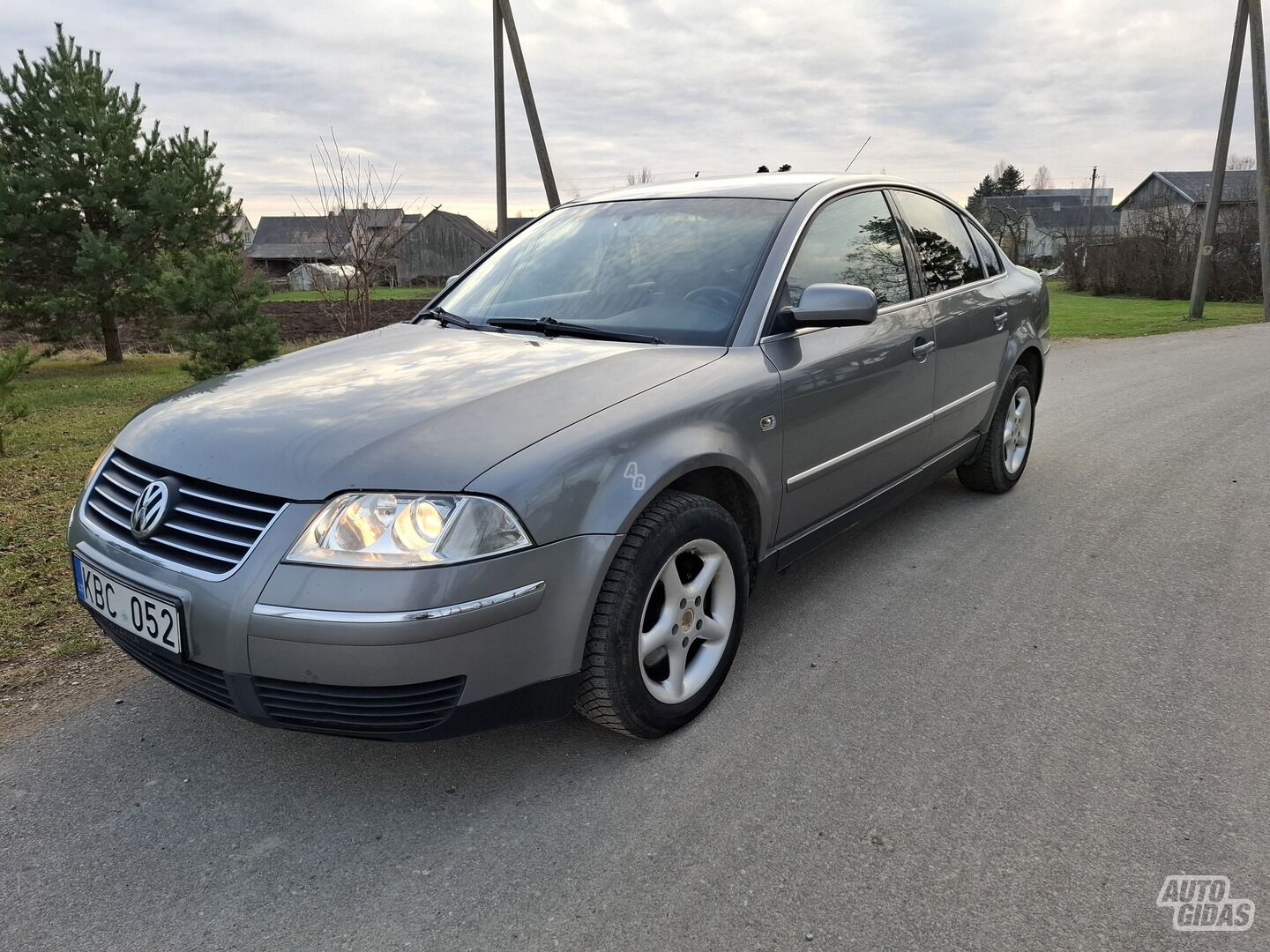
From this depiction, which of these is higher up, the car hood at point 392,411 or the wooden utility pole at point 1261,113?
the wooden utility pole at point 1261,113

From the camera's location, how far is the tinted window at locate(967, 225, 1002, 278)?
473 cm

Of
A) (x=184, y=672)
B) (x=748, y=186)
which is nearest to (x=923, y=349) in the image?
(x=748, y=186)

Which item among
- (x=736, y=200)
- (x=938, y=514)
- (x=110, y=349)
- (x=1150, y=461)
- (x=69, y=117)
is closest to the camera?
(x=736, y=200)

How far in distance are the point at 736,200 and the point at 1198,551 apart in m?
2.73

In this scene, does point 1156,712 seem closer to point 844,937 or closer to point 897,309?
point 844,937

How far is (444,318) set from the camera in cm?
359

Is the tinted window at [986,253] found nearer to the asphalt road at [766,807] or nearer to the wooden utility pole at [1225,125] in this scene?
the asphalt road at [766,807]

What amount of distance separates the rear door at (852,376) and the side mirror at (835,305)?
0.14 meters

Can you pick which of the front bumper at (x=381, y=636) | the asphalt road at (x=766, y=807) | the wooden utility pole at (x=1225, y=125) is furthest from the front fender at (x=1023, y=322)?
the wooden utility pole at (x=1225, y=125)

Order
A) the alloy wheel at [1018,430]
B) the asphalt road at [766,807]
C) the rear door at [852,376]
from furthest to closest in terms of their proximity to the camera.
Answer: the alloy wheel at [1018,430] → the rear door at [852,376] → the asphalt road at [766,807]

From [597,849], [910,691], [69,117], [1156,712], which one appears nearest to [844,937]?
[597,849]

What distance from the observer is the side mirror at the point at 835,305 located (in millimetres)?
2896

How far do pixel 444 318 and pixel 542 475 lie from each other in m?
1.65

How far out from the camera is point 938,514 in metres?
4.74
